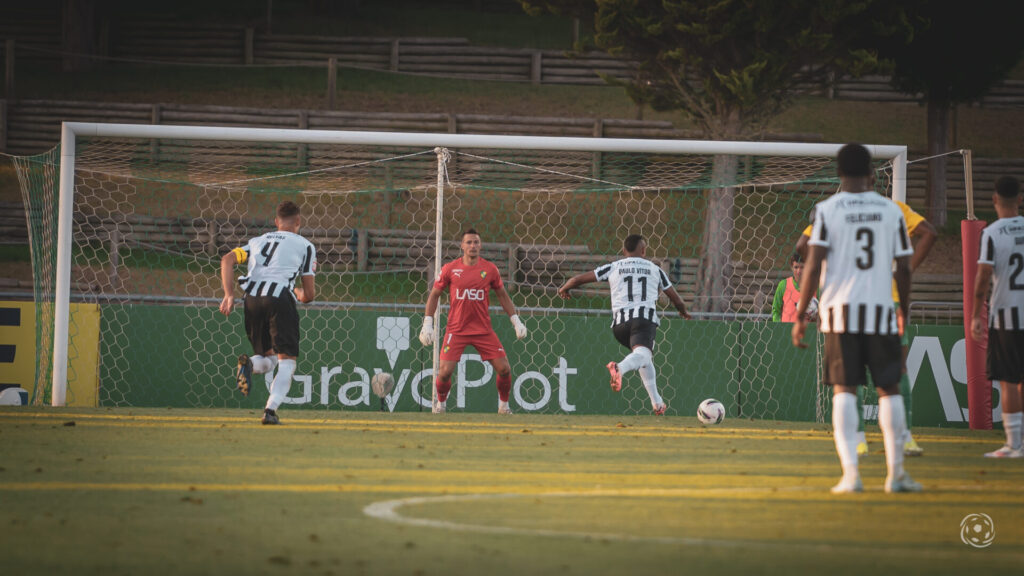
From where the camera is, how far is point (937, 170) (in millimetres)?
26156

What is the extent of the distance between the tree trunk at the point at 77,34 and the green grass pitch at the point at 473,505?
26862 mm

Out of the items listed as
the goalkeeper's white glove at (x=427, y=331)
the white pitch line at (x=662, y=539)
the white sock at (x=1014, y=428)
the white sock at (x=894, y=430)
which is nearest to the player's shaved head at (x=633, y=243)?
the goalkeeper's white glove at (x=427, y=331)

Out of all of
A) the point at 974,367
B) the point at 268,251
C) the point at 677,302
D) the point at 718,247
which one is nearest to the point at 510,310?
the point at 677,302

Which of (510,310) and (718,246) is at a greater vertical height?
(718,246)

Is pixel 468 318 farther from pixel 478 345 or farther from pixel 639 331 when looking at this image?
pixel 639 331

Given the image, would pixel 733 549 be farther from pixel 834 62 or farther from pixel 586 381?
pixel 834 62

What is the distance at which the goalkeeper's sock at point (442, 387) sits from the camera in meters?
11.8

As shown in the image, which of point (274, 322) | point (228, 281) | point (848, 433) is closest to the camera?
point (848, 433)

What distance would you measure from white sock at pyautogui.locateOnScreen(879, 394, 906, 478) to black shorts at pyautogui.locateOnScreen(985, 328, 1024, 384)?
2629mm

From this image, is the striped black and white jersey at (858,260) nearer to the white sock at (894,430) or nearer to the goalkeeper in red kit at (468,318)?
the white sock at (894,430)

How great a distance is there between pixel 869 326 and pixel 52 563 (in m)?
3.85

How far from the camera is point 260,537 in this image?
14.1 ft

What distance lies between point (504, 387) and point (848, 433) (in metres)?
6.55

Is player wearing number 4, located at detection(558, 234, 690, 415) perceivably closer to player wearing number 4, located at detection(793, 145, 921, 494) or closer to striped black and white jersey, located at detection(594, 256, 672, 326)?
striped black and white jersey, located at detection(594, 256, 672, 326)
